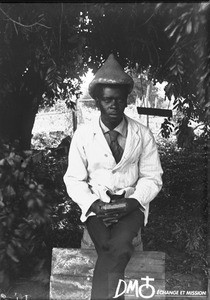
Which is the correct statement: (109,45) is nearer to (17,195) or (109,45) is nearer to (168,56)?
(168,56)

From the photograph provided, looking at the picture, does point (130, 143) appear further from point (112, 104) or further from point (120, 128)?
point (112, 104)

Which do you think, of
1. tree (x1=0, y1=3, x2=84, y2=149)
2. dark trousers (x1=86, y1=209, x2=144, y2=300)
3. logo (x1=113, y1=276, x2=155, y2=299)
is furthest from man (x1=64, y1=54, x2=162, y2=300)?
tree (x1=0, y1=3, x2=84, y2=149)

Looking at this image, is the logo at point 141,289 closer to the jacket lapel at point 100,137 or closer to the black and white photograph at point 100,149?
the black and white photograph at point 100,149

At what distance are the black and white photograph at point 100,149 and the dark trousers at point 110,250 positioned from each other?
1cm

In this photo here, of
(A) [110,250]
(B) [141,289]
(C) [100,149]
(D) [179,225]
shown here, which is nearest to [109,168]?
(C) [100,149]

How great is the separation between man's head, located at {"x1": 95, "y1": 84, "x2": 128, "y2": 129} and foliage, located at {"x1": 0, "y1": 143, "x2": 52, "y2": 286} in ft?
1.83

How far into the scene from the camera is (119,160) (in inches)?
101

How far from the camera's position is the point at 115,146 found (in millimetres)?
2602

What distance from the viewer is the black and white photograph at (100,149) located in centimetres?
254

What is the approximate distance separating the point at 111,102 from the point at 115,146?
265 mm

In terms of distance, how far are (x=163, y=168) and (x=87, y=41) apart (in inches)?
36.3

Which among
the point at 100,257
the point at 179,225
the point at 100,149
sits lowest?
the point at 100,257

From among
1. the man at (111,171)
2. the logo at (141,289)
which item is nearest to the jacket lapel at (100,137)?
the man at (111,171)

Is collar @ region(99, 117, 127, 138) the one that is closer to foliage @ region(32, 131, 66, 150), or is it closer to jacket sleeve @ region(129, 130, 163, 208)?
jacket sleeve @ region(129, 130, 163, 208)
